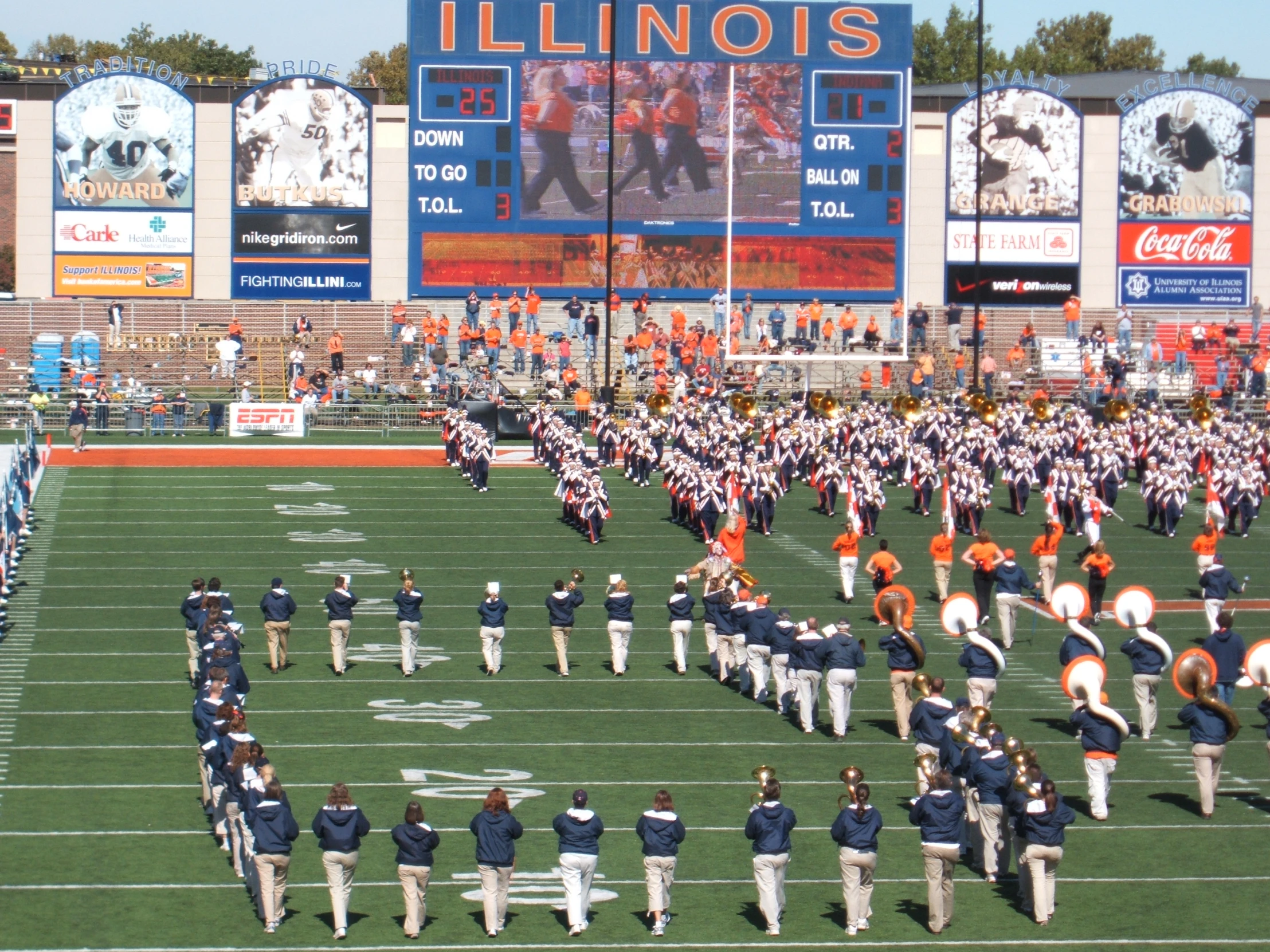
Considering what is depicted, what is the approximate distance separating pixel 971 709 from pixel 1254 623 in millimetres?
9137

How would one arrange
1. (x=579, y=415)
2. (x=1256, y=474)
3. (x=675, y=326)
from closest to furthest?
1. (x=1256, y=474)
2. (x=579, y=415)
3. (x=675, y=326)

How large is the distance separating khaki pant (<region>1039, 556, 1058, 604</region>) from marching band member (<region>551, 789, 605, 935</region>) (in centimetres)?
1105

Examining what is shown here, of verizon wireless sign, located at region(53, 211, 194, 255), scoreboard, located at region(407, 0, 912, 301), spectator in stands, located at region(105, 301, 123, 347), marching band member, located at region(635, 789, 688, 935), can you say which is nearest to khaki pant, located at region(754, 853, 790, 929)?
marching band member, located at region(635, 789, 688, 935)

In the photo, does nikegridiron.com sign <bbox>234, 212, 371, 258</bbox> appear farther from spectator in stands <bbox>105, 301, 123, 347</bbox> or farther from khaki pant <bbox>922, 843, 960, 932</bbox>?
khaki pant <bbox>922, 843, 960, 932</bbox>

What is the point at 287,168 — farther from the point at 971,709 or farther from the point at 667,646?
the point at 971,709

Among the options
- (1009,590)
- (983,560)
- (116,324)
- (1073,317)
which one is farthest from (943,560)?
(116,324)

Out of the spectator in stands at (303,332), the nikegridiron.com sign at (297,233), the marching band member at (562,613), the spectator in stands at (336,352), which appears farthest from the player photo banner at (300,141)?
the marching band member at (562,613)

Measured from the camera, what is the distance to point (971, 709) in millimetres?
12617

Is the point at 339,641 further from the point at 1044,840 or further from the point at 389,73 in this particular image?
the point at 389,73

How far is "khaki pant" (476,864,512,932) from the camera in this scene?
11117mm

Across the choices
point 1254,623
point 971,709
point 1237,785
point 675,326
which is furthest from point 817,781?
point 675,326

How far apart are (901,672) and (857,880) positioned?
14.9 ft

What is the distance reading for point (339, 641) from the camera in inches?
705

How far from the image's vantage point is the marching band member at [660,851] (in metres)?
11.0
